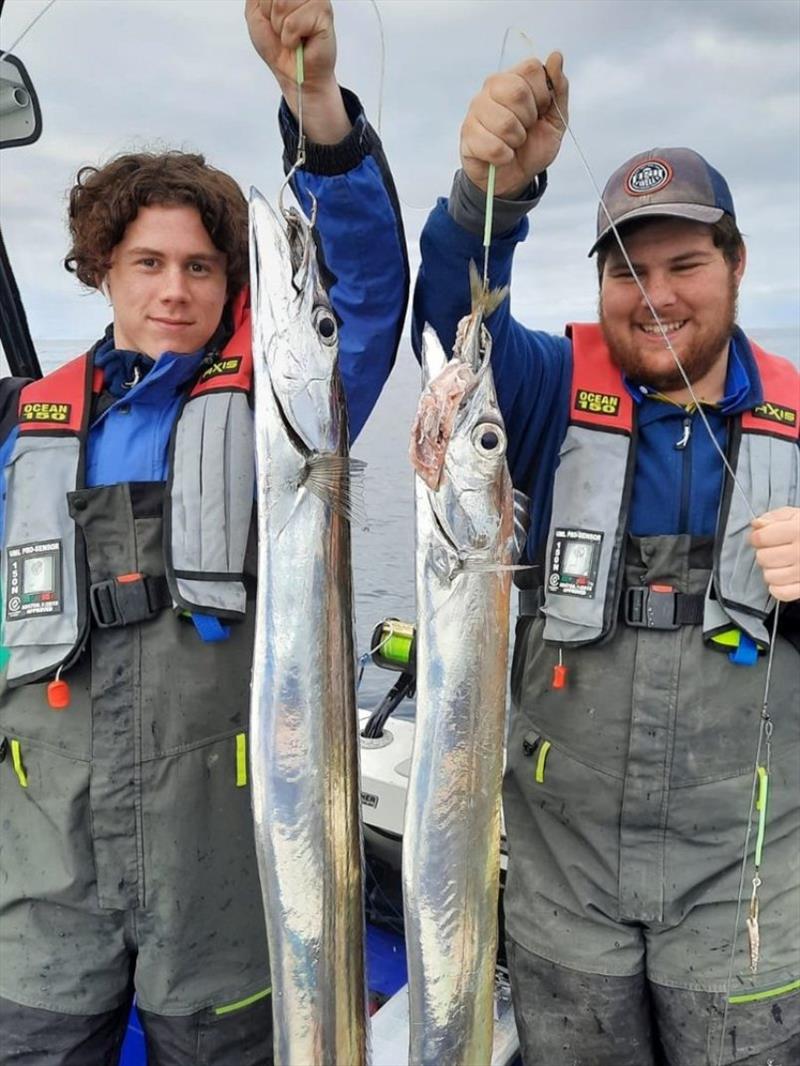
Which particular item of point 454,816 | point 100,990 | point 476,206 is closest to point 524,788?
point 454,816

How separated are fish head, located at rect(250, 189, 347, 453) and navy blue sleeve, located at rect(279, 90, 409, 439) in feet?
1.16

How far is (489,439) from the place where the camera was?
5.89 ft

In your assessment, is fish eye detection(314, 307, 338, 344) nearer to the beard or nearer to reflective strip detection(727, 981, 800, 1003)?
the beard

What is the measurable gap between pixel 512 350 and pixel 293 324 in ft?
3.08

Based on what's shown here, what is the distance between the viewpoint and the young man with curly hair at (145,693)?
223cm

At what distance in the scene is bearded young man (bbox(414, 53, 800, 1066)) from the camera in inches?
95.3

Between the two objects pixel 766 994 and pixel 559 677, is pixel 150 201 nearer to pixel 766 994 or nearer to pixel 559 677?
pixel 559 677

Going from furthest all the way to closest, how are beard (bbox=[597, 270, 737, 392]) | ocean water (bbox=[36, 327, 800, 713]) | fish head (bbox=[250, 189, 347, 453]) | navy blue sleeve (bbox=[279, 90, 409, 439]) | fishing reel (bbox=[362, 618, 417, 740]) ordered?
ocean water (bbox=[36, 327, 800, 713]) → fishing reel (bbox=[362, 618, 417, 740]) → beard (bbox=[597, 270, 737, 392]) → navy blue sleeve (bbox=[279, 90, 409, 439]) → fish head (bbox=[250, 189, 347, 453])

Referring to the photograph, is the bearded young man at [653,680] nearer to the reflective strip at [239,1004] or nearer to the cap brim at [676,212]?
the cap brim at [676,212]

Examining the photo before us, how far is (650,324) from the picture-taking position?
2.62 m

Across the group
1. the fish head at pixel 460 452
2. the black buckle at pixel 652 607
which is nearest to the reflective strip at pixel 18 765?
the fish head at pixel 460 452

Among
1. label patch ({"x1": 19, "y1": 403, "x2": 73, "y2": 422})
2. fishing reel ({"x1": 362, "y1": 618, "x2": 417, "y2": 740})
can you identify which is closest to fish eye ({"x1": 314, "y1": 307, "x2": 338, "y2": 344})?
label patch ({"x1": 19, "y1": 403, "x2": 73, "y2": 422})

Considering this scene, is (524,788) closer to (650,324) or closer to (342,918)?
(342,918)

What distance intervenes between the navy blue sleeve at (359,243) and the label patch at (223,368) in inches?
13.3
